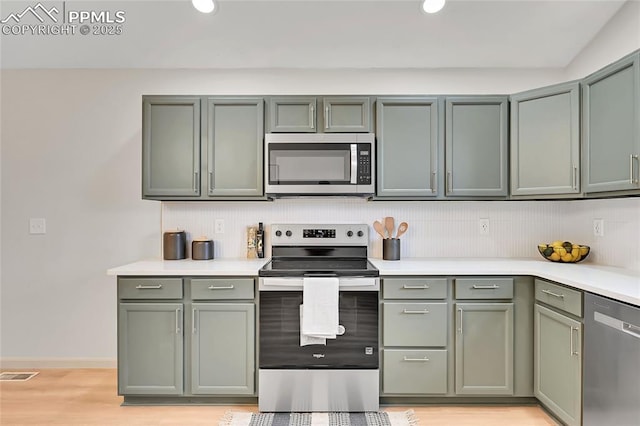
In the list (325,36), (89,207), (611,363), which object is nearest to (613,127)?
(611,363)

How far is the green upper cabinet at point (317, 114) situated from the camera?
2.75 metres

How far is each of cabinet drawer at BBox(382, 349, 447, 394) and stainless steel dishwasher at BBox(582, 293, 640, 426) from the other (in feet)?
2.47

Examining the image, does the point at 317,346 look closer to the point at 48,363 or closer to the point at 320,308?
the point at 320,308

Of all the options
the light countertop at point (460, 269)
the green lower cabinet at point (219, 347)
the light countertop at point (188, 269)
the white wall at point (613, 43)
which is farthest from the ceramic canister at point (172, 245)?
the white wall at point (613, 43)

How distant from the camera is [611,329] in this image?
177cm

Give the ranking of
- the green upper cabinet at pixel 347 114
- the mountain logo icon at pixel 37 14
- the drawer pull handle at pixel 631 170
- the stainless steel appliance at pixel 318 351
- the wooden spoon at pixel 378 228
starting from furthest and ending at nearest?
the wooden spoon at pixel 378 228 → the green upper cabinet at pixel 347 114 → the mountain logo icon at pixel 37 14 → the stainless steel appliance at pixel 318 351 → the drawer pull handle at pixel 631 170

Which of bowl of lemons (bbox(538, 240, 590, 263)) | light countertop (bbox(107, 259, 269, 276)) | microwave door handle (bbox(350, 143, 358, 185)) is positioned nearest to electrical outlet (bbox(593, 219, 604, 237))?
bowl of lemons (bbox(538, 240, 590, 263))

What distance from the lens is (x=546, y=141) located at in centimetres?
259

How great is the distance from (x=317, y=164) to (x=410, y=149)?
2.22 ft

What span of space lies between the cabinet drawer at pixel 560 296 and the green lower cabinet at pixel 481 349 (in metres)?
0.23

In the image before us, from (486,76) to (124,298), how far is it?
121 inches

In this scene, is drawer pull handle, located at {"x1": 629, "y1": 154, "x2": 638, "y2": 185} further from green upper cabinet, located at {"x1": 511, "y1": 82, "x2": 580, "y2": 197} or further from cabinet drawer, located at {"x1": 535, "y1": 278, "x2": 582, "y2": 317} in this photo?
cabinet drawer, located at {"x1": 535, "y1": 278, "x2": 582, "y2": 317}

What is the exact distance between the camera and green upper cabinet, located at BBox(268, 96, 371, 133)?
2754mm

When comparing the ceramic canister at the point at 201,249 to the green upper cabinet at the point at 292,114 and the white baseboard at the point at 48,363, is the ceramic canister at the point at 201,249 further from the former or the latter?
the white baseboard at the point at 48,363
